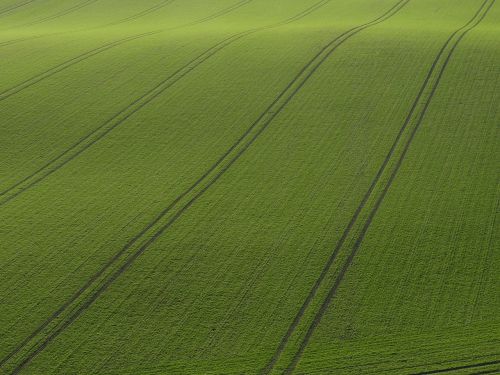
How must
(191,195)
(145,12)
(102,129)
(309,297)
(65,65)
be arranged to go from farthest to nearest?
1. (145,12)
2. (65,65)
3. (102,129)
4. (191,195)
5. (309,297)

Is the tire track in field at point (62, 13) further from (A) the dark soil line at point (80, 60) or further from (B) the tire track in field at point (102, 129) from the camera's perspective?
(B) the tire track in field at point (102, 129)

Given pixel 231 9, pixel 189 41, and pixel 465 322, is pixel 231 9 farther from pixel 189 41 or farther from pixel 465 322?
pixel 465 322

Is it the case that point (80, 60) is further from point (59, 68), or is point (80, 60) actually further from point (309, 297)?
point (309, 297)

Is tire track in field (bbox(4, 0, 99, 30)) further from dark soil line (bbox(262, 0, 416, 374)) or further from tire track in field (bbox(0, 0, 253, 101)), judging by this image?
dark soil line (bbox(262, 0, 416, 374))

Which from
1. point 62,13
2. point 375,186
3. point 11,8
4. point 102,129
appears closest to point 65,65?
point 102,129

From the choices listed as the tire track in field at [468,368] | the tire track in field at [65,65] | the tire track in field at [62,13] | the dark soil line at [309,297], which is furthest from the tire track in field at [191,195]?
the tire track in field at [62,13]

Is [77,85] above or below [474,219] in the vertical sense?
above

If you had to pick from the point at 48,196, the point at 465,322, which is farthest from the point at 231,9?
the point at 465,322
